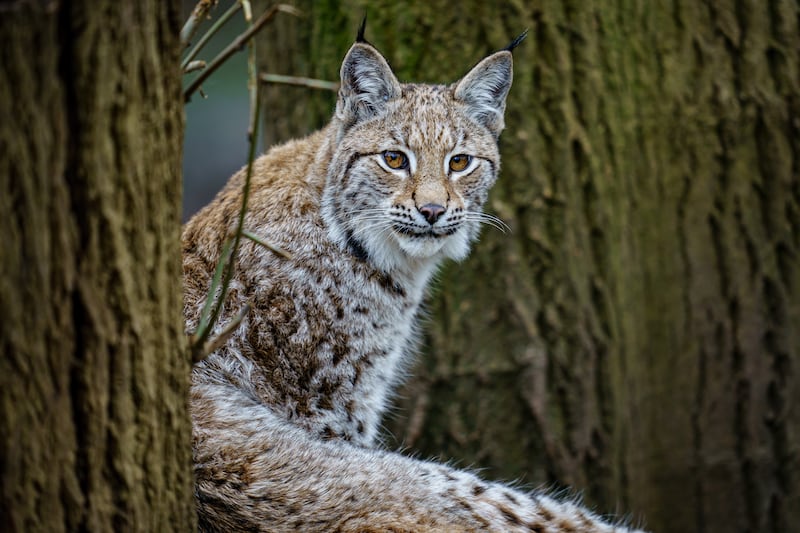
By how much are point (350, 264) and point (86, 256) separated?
2.02 meters

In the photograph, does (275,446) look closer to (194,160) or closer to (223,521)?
(223,521)

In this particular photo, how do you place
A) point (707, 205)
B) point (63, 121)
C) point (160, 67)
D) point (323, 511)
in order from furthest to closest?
point (707, 205)
point (323, 511)
point (160, 67)
point (63, 121)

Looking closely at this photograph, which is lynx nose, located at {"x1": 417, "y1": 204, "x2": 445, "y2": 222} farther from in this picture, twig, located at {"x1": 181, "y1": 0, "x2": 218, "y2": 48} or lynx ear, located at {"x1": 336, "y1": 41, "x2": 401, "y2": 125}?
twig, located at {"x1": 181, "y1": 0, "x2": 218, "y2": 48}

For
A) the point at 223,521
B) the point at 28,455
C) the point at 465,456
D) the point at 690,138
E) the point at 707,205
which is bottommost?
the point at 465,456

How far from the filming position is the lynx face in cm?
384

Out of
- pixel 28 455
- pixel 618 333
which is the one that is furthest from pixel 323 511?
pixel 618 333

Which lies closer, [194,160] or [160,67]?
[160,67]

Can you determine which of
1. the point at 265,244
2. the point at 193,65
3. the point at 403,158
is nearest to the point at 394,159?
the point at 403,158

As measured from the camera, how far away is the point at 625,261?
5.13m

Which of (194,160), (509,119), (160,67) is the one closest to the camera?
(160,67)

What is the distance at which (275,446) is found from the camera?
329 centimetres

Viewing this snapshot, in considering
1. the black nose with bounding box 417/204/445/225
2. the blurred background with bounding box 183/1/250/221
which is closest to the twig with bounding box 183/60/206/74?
the black nose with bounding box 417/204/445/225

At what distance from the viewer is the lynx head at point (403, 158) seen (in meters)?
3.84

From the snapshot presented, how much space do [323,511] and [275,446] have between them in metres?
0.37
